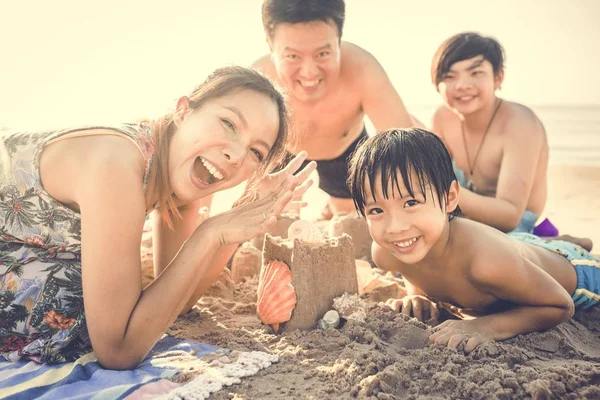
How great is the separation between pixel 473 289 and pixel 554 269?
61 centimetres

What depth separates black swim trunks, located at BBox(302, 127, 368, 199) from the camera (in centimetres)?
476

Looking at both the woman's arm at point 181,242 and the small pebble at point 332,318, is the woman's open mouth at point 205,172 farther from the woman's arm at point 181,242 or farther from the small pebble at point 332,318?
the small pebble at point 332,318

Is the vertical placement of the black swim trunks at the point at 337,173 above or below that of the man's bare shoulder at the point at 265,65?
below

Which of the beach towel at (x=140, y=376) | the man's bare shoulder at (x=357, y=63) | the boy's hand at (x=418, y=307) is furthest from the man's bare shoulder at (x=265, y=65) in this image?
the beach towel at (x=140, y=376)

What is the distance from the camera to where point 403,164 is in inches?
94.7

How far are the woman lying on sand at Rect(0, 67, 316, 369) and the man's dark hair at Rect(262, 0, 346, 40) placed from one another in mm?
1358

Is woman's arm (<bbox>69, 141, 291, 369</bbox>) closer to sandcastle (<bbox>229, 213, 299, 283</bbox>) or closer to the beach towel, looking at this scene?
the beach towel

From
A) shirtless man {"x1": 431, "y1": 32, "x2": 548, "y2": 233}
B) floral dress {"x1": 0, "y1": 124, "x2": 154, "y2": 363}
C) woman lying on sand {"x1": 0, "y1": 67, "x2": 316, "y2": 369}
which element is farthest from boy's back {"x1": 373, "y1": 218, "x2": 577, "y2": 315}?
floral dress {"x1": 0, "y1": 124, "x2": 154, "y2": 363}

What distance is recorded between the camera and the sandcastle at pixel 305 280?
2594 millimetres

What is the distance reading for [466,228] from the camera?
103 inches

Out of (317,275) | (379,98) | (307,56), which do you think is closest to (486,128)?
(379,98)

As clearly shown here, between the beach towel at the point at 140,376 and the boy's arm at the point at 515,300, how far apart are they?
889mm

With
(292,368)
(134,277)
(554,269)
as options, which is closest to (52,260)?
(134,277)

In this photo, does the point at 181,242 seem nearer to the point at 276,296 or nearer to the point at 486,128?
the point at 276,296
